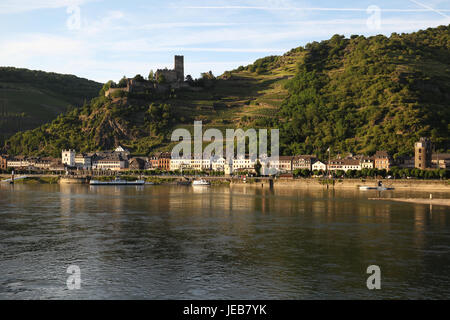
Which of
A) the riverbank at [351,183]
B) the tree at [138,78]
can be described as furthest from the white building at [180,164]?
the tree at [138,78]

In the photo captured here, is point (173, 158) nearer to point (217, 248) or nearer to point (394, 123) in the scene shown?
point (394, 123)

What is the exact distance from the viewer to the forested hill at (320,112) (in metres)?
134

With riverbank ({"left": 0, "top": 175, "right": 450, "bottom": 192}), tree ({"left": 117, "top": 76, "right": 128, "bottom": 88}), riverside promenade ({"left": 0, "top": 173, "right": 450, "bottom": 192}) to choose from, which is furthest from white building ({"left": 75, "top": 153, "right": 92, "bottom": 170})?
tree ({"left": 117, "top": 76, "right": 128, "bottom": 88})

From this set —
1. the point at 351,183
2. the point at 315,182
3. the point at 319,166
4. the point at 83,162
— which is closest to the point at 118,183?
the point at 83,162

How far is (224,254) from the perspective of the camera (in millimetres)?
30234

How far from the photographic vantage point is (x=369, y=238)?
1409 inches

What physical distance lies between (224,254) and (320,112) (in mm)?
132613

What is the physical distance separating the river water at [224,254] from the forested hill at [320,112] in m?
86.5

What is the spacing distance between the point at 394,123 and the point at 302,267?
368 ft

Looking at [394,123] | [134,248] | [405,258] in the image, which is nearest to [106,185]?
[394,123]

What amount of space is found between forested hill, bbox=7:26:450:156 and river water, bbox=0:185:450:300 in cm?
8648

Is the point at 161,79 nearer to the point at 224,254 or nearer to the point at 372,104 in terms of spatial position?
the point at 372,104

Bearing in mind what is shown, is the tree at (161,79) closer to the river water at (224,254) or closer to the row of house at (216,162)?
Answer: the row of house at (216,162)

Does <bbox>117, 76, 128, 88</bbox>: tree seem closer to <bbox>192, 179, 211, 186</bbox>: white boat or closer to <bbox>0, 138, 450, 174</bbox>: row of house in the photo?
<bbox>0, 138, 450, 174</bbox>: row of house
